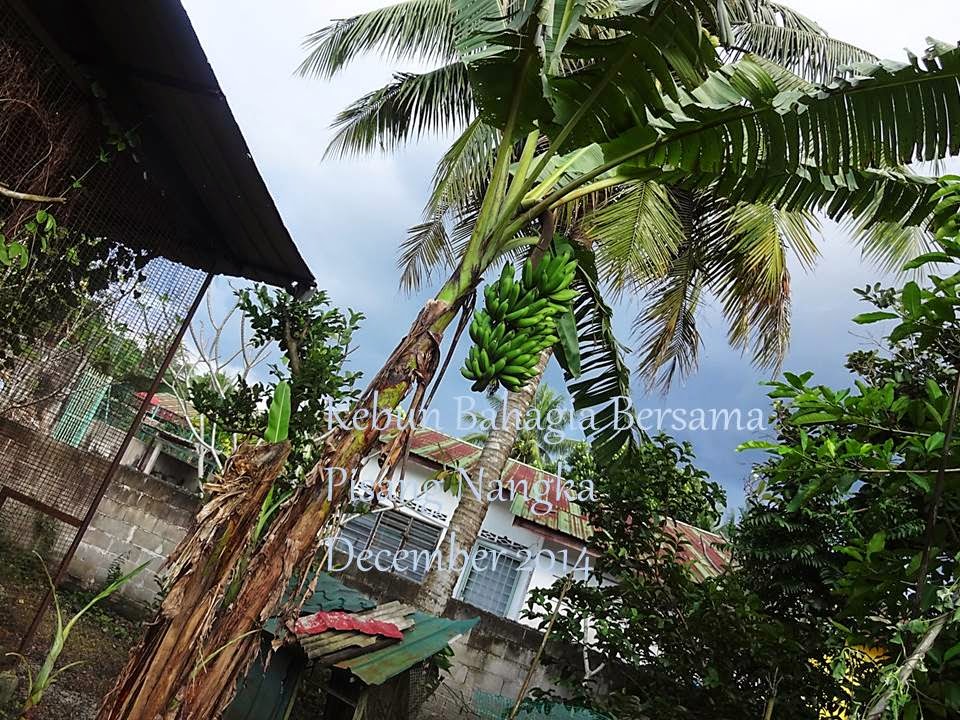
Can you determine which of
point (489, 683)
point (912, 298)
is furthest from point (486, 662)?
point (912, 298)

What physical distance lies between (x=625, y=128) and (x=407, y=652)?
98.7 inches

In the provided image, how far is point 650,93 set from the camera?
2109 mm

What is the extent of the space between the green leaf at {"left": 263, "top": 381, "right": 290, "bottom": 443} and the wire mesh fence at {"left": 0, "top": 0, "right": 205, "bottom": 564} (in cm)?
129

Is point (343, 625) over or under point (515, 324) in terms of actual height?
under

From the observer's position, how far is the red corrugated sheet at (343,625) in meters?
2.93

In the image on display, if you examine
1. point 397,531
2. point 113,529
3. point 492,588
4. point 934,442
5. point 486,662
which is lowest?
point 113,529

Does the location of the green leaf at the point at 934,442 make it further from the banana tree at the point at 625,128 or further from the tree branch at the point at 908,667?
the banana tree at the point at 625,128

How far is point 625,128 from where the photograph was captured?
2.24 meters

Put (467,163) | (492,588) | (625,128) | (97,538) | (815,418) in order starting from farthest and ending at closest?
(492,588) → (97,538) → (467,163) → (625,128) → (815,418)

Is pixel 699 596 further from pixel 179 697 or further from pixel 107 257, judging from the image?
pixel 107 257

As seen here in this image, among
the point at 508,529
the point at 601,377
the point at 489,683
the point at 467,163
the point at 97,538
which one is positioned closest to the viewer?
the point at 601,377

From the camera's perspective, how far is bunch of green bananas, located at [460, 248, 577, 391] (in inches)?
77.2

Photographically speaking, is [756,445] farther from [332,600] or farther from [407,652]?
[332,600]

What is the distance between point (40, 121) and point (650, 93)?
248 cm
